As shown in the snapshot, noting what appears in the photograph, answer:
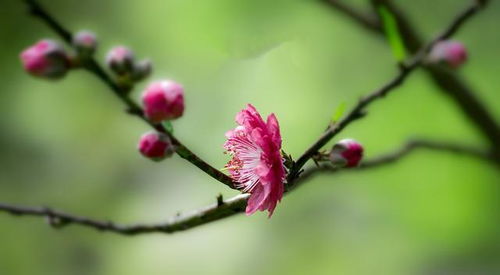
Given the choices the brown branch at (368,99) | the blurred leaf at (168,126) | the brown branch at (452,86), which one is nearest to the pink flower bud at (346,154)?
the brown branch at (368,99)

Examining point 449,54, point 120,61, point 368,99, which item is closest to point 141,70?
point 120,61

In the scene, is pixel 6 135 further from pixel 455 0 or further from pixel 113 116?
pixel 455 0

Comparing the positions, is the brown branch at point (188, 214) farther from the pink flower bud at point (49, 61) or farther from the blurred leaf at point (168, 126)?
the pink flower bud at point (49, 61)

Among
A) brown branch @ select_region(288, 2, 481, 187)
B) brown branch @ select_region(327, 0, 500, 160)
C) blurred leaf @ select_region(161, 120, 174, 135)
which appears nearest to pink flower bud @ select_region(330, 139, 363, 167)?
brown branch @ select_region(288, 2, 481, 187)

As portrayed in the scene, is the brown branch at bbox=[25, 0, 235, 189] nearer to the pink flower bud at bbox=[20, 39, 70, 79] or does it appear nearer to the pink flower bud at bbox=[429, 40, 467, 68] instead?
the pink flower bud at bbox=[20, 39, 70, 79]

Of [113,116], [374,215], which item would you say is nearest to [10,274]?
[113,116]

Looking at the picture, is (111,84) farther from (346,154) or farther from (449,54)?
(449,54)
